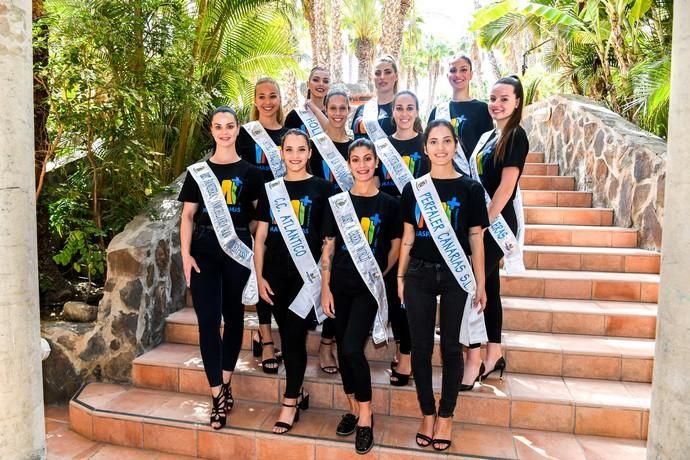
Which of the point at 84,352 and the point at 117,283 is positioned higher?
the point at 117,283

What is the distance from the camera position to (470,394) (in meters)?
3.21

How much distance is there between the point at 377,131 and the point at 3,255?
8.56 feet

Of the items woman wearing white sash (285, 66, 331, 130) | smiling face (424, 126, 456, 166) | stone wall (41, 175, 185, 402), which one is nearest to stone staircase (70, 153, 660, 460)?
stone wall (41, 175, 185, 402)

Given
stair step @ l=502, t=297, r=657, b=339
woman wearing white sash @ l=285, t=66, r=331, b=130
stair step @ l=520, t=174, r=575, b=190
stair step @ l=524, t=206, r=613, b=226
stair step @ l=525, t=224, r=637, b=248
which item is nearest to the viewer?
stair step @ l=502, t=297, r=657, b=339

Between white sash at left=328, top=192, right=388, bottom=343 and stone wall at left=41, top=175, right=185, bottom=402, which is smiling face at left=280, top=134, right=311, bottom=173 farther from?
stone wall at left=41, top=175, right=185, bottom=402

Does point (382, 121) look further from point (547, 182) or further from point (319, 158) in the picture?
point (547, 182)

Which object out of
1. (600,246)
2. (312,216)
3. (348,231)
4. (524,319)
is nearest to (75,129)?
(312,216)

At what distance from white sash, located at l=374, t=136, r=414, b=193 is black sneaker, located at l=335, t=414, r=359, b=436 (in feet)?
4.69

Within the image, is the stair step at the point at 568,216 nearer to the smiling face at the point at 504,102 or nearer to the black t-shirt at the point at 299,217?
the smiling face at the point at 504,102

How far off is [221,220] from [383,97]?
170cm

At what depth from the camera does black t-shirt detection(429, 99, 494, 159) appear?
11.9 ft

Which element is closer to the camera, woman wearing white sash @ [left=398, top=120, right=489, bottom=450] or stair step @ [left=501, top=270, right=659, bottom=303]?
woman wearing white sash @ [left=398, top=120, right=489, bottom=450]

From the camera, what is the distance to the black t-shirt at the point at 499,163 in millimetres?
3018

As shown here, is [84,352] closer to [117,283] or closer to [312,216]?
[117,283]
